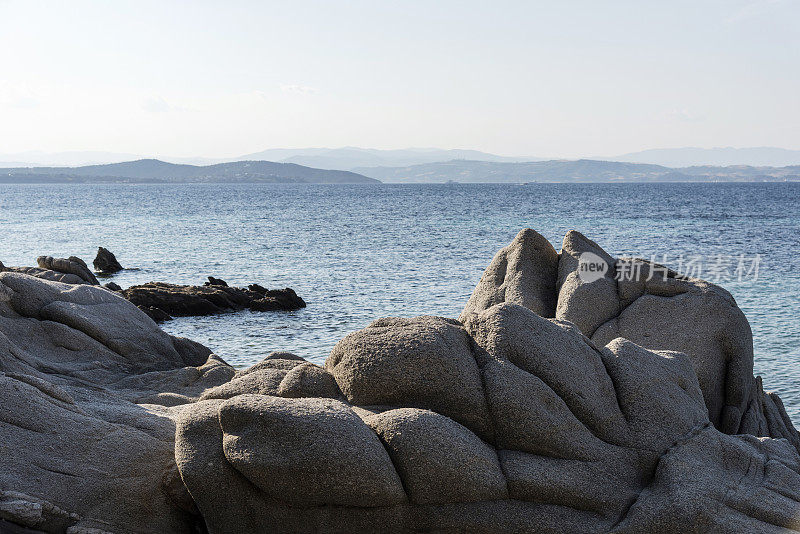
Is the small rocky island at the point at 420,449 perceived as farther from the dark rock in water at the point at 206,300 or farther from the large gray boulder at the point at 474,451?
the dark rock in water at the point at 206,300

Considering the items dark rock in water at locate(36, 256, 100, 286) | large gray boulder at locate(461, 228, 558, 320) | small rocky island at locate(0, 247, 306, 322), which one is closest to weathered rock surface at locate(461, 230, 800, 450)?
large gray boulder at locate(461, 228, 558, 320)

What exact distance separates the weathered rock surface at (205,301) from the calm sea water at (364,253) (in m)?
0.68

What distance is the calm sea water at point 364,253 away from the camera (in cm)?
1870

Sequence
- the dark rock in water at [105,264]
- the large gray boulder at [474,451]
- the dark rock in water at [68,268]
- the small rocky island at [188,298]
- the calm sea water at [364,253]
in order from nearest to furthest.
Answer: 1. the large gray boulder at [474,451]
2. the calm sea water at [364,253]
3. the dark rock in water at [68,268]
4. the small rocky island at [188,298]
5. the dark rock in water at [105,264]

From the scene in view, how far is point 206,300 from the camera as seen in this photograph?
2208 centimetres

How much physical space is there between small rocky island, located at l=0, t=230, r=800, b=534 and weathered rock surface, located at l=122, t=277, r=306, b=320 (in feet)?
45.8

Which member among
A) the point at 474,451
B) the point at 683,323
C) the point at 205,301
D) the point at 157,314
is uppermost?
the point at 683,323

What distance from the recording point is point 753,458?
6.61 m

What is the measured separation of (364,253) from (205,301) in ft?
48.9

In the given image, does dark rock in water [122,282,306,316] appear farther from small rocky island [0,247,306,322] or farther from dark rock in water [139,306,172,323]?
dark rock in water [139,306,172,323]

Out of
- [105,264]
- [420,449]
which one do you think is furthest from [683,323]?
[105,264]

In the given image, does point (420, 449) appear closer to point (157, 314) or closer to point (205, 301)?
point (157, 314)

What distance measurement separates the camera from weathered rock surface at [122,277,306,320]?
2181 cm

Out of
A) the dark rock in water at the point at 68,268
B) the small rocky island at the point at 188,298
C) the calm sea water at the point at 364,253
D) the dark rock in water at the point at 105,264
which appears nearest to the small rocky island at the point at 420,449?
the calm sea water at the point at 364,253
